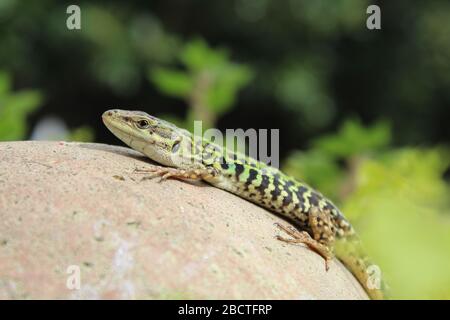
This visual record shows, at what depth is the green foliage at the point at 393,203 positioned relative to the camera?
1293 mm

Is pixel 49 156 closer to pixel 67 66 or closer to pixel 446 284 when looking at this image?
pixel 446 284

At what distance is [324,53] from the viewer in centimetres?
1842

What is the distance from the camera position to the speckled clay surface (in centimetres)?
252

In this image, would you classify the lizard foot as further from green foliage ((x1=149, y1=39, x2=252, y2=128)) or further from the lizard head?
green foliage ((x1=149, y1=39, x2=252, y2=128))

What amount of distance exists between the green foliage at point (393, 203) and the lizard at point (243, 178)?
18 centimetres

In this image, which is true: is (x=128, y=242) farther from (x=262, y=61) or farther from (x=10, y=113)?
(x=262, y=61)

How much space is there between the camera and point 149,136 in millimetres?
3916

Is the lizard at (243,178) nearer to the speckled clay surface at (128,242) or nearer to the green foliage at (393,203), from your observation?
the green foliage at (393,203)

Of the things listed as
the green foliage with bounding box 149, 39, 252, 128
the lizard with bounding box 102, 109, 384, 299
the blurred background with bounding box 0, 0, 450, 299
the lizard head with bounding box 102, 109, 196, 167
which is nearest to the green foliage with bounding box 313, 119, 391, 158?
the green foliage with bounding box 149, 39, 252, 128

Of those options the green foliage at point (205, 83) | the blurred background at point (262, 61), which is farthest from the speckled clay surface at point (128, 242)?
the blurred background at point (262, 61)

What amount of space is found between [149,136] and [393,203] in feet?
8.69

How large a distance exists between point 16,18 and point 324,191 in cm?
1245

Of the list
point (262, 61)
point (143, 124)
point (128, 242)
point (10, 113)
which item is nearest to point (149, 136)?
point (143, 124)
